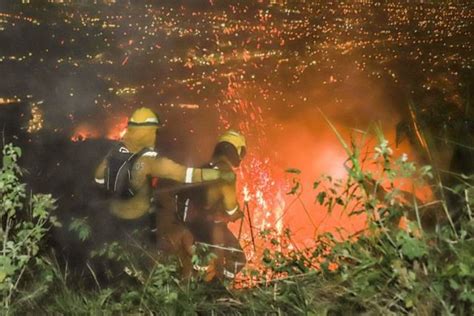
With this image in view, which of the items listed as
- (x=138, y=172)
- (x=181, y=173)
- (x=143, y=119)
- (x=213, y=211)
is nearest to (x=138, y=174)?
(x=138, y=172)

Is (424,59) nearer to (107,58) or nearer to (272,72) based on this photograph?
(272,72)

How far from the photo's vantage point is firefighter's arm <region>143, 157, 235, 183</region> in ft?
15.8

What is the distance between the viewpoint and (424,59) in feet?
30.2

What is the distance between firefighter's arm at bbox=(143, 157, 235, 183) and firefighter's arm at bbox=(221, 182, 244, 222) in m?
0.07

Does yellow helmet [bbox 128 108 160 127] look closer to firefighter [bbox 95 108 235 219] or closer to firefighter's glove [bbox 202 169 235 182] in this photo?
firefighter [bbox 95 108 235 219]

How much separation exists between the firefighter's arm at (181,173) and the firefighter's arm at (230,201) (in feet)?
0.25

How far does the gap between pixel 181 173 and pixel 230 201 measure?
53 centimetres

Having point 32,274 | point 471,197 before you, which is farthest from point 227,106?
point 471,197

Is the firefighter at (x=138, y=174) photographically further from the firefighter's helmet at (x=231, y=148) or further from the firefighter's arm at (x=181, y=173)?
the firefighter's helmet at (x=231, y=148)

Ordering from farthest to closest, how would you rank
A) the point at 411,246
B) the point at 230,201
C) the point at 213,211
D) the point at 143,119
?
the point at 143,119 → the point at 213,211 → the point at 230,201 → the point at 411,246

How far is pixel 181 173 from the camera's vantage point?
489 centimetres

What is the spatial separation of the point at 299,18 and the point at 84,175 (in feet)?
19.6

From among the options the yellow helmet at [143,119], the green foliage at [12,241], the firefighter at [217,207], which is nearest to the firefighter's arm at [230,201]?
the firefighter at [217,207]

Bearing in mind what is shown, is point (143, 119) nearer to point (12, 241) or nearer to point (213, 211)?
point (213, 211)
